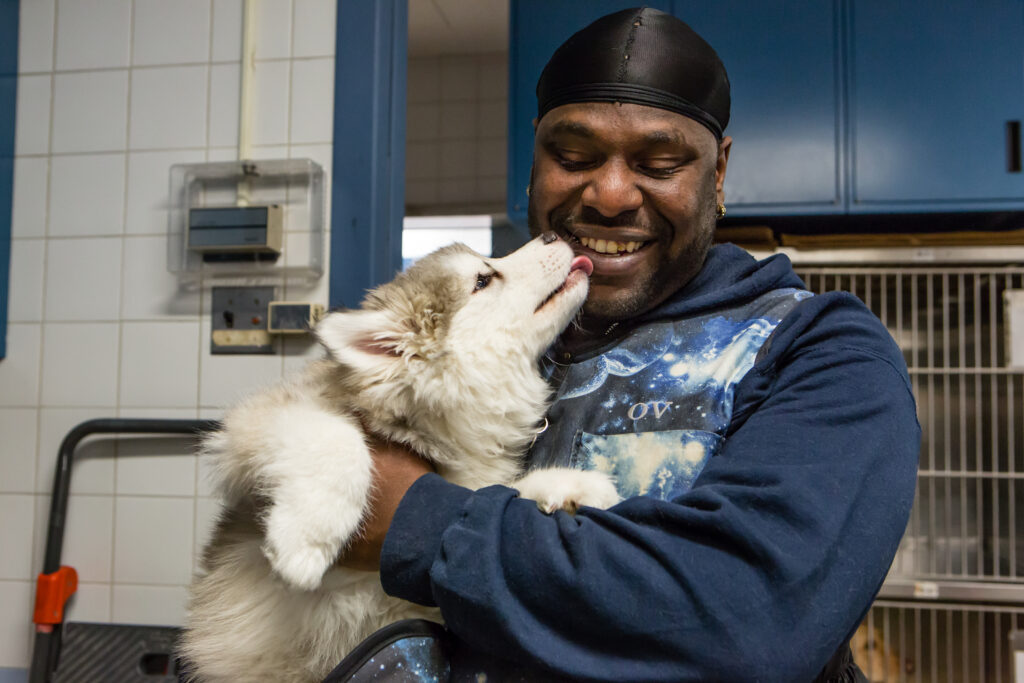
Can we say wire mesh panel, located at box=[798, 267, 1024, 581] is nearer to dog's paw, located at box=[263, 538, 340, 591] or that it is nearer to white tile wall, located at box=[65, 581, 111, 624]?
dog's paw, located at box=[263, 538, 340, 591]

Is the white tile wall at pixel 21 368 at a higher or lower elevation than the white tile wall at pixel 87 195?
lower

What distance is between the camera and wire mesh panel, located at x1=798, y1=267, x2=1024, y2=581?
312 centimetres

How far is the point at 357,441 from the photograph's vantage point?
1.28 meters

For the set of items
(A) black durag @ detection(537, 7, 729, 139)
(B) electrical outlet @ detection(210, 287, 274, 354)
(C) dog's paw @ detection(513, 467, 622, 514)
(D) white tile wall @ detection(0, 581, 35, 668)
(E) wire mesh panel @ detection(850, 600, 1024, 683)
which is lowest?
(E) wire mesh panel @ detection(850, 600, 1024, 683)

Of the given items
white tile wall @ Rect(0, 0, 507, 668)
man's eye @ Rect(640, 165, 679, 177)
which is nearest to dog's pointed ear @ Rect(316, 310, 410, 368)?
man's eye @ Rect(640, 165, 679, 177)

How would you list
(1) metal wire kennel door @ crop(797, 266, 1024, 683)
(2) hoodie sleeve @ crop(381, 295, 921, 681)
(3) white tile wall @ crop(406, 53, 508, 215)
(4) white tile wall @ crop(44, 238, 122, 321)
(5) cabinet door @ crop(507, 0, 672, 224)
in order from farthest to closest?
(3) white tile wall @ crop(406, 53, 508, 215) < (5) cabinet door @ crop(507, 0, 672, 224) < (1) metal wire kennel door @ crop(797, 266, 1024, 683) < (4) white tile wall @ crop(44, 238, 122, 321) < (2) hoodie sleeve @ crop(381, 295, 921, 681)

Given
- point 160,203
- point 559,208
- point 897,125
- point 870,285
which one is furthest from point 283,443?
point 897,125

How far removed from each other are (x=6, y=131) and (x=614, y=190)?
2606mm

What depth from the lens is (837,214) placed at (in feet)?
12.3

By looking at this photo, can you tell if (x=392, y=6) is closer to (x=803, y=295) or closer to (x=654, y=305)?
(x=654, y=305)

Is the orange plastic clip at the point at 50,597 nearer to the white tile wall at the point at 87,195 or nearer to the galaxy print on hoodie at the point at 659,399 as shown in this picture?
the white tile wall at the point at 87,195

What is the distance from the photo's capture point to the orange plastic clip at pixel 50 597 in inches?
99.8

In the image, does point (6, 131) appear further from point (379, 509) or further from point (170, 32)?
point (379, 509)

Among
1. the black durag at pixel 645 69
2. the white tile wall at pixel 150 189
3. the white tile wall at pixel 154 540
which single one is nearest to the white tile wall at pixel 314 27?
the white tile wall at pixel 150 189
